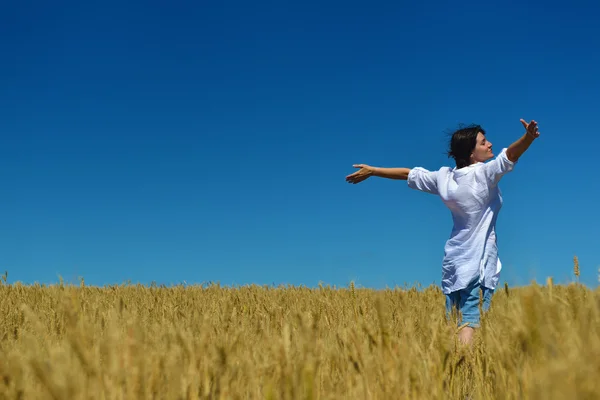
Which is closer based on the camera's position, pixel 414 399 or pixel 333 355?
pixel 414 399

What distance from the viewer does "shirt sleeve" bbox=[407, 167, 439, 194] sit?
4973 mm

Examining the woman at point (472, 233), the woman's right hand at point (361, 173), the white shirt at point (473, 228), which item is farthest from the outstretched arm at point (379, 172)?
the white shirt at point (473, 228)

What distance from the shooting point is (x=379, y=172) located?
5324mm

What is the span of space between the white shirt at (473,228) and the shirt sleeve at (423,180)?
278 millimetres

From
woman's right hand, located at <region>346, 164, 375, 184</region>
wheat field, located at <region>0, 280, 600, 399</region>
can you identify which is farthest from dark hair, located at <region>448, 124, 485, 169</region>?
wheat field, located at <region>0, 280, 600, 399</region>

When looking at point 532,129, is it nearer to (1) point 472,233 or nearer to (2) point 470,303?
(1) point 472,233

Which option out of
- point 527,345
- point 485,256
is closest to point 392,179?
point 485,256

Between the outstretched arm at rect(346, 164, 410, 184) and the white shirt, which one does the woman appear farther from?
the outstretched arm at rect(346, 164, 410, 184)

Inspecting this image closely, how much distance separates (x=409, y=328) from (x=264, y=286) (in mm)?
6869

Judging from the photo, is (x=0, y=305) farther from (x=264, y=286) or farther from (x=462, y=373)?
(x=462, y=373)

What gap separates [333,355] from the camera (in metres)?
2.43

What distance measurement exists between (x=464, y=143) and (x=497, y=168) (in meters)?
0.64

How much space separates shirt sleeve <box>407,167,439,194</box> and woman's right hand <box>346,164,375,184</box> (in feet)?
1.24

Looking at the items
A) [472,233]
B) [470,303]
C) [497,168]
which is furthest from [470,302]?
[497,168]
